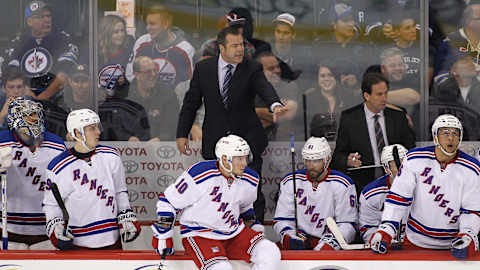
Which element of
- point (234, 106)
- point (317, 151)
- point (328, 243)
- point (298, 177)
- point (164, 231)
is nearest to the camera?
point (164, 231)

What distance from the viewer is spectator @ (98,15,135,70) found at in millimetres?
Answer: 6527

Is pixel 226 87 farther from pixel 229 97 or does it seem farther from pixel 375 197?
pixel 375 197

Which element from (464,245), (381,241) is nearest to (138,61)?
(381,241)

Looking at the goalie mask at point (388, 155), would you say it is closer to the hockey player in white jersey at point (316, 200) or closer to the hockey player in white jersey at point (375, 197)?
the hockey player in white jersey at point (375, 197)

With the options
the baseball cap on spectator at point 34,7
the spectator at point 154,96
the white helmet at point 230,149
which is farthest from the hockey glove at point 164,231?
the baseball cap on spectator at point 34,7

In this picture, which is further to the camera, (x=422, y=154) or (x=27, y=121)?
(x=27, y=121)

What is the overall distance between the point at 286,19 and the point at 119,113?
151cm

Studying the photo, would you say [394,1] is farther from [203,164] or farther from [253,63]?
[203,164]

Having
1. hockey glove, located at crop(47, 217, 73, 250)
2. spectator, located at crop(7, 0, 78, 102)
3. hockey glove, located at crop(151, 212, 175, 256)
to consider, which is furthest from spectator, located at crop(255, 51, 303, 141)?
hockey glove, located at crop(47, 217, 73, 250)

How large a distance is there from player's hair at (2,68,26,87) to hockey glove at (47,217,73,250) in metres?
1.81

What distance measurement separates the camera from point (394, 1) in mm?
6500

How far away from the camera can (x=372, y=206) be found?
228 inches

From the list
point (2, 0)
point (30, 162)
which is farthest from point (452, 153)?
point (2, 0)

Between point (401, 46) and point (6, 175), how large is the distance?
3.13 meters
